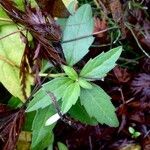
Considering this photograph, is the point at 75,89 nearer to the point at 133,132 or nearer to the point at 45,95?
the point at 45,95

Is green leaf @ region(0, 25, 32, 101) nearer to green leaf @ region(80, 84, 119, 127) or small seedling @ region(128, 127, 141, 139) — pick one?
green leaf @ region(80, 84, 119, 127)

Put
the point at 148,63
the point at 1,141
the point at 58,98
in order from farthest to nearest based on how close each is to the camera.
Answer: the point at 148,63 → the point at 1,141 → the point at 58,98

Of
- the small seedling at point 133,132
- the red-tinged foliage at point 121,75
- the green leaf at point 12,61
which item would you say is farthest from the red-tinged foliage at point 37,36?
the small seedling at point 133,132

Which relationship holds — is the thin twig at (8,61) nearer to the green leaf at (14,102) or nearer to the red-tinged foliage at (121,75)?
the green leaf at (14,102)

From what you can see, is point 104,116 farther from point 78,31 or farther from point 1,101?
point 1,101

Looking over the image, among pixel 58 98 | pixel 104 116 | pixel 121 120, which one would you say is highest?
pixel 58 98

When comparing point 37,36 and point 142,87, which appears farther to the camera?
point 142,87

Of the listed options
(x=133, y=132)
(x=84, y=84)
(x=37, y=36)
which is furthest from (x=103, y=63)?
(x=133, y=132)

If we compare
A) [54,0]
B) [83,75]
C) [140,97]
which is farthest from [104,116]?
[54,0]
